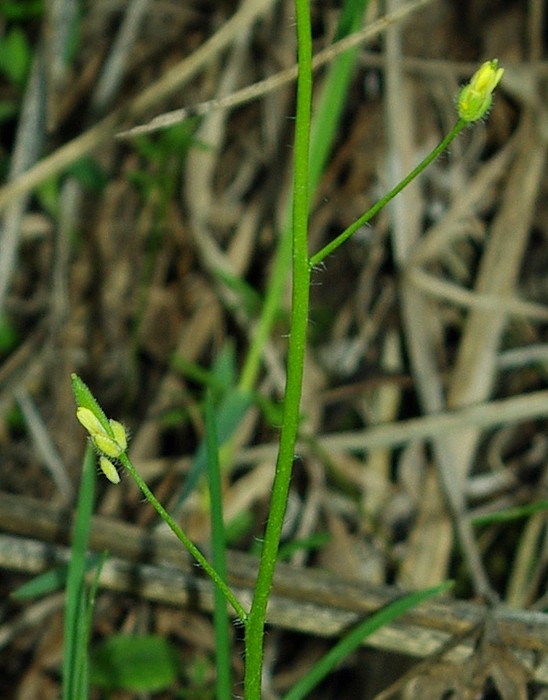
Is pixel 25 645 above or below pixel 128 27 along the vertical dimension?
below

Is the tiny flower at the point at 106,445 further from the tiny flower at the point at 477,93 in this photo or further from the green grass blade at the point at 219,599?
the tiny flower at the point at 477,93

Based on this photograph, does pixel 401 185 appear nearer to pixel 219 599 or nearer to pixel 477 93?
pixel 477 93

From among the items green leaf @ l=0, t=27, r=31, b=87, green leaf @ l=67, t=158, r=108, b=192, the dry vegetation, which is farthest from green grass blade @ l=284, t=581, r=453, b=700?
green leaf @ l=0, t=27, r=31, b=87

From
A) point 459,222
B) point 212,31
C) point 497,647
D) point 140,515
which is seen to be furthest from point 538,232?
point 497,647

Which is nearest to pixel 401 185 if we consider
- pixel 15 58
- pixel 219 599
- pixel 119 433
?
pixel 119 433

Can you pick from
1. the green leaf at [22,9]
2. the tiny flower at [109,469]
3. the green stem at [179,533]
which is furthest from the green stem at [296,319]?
the green leaf at [22,9]

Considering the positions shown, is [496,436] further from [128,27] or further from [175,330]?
[128,27]
